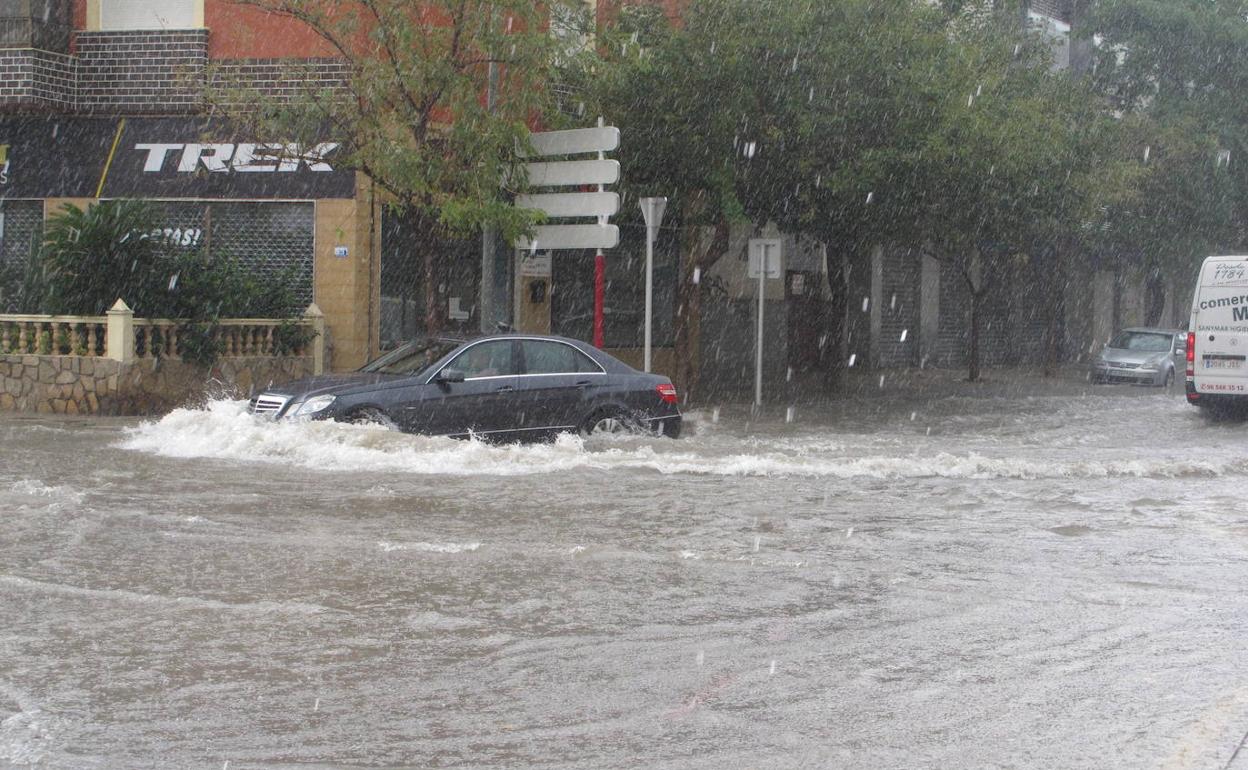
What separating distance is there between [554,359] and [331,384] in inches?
89.6

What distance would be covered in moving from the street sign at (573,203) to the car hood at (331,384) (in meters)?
4.56

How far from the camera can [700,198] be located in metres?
21.7

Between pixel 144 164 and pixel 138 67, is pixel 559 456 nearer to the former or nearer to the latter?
pixel 144 164

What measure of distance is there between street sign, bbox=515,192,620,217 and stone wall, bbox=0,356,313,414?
4477 millimetres

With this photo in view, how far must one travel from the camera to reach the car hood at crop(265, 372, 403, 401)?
1391 cm

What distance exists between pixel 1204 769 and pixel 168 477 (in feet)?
31.5

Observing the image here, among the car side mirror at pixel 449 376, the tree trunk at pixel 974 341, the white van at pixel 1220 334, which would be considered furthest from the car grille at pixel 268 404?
the tree trunk at pixel 974 341

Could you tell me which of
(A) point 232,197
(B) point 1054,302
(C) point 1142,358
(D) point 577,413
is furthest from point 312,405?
(B) point 1054,302

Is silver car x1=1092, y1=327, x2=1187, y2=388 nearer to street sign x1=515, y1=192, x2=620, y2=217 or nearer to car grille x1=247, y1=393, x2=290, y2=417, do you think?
street sign x1=515, y1=192, x2=620, y2=217

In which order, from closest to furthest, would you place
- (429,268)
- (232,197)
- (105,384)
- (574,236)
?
1. (429,268)
2. (105,384)
3. (574,236)
4. (232,197)

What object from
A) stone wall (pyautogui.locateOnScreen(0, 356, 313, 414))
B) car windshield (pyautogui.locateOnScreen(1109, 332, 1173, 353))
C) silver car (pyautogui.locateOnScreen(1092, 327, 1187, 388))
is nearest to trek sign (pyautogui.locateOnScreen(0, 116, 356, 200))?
stone wall (pyautogui.locateOnScreen(0, 356, 313, 414))

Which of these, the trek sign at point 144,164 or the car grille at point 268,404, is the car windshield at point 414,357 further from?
the trek sign at point 144,164

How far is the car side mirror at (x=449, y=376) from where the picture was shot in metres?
14.3

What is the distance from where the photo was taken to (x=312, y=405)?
13.9 meters
